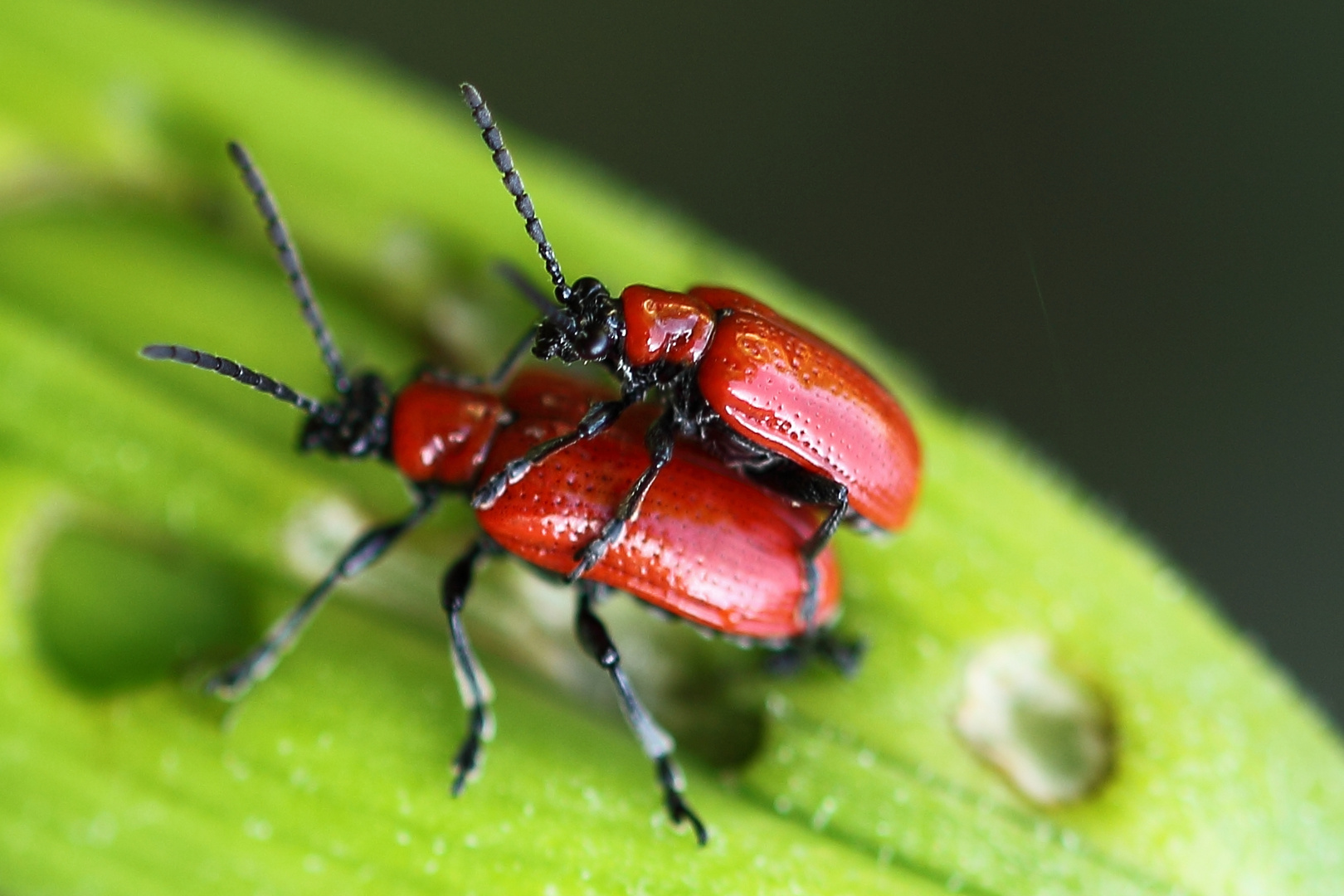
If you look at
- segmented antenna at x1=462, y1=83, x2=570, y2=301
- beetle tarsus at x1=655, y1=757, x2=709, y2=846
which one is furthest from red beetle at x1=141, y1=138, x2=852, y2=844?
segmented antenna at x1=462, y1=83, x2=570, y2=301

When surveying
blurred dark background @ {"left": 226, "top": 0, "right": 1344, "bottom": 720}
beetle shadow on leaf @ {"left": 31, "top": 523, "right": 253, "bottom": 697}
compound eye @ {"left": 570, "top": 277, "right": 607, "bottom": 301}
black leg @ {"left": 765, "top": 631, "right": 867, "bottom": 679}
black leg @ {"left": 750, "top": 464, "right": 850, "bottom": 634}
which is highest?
blurred dark background @ {"left": 226, "top": 0, "right": 1344, "bottom": 720}

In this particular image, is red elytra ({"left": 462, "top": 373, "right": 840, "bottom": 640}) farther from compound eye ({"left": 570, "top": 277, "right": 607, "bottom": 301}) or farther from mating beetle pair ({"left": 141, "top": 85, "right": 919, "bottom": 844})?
compound eye ({"left": 570, "top": 277, "right": 607, "bottom": 301})

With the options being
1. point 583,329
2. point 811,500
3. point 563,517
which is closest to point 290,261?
point 583,329

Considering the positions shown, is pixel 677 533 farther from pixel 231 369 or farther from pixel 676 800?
pixel 231 369

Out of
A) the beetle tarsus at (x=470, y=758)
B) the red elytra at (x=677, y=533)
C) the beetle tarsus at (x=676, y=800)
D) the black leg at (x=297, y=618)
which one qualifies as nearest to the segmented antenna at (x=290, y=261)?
the black leg at (x=297, y=618)

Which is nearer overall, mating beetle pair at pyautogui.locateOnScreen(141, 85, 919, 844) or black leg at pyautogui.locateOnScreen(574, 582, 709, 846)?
black leg at pyautogui.locateOnScreen(574, 582, 709, 846)

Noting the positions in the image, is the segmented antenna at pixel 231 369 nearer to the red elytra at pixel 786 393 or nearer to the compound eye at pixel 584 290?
the compound eye at pixel 584 290
